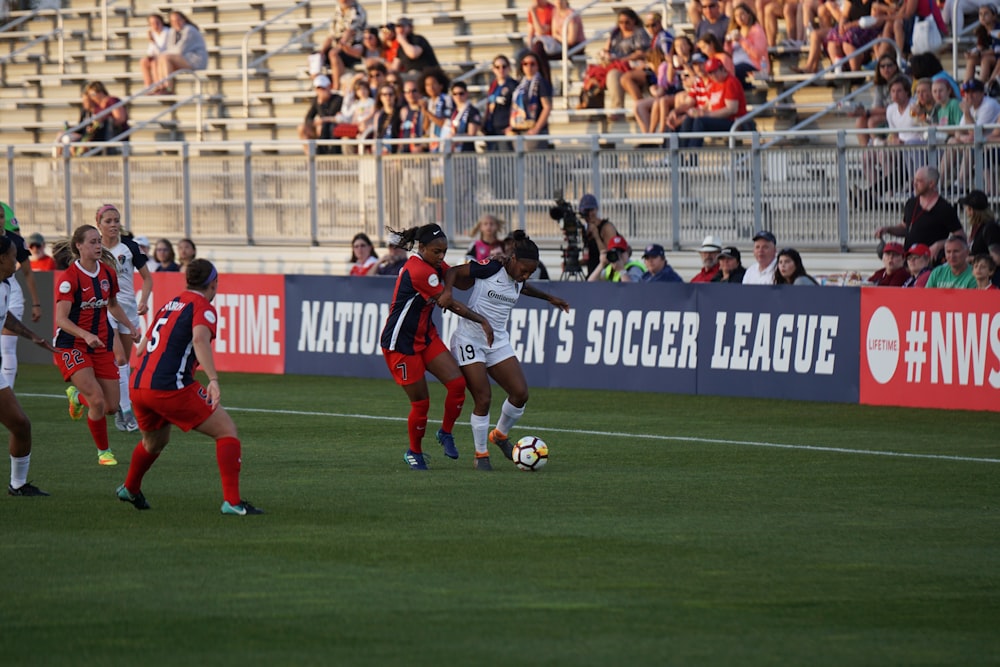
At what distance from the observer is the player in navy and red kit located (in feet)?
46.0

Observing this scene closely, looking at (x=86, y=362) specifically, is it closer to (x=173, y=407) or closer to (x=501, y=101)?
(x=173, y=407)

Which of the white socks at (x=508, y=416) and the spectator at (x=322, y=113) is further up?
the spectator at (x=322, y=113)

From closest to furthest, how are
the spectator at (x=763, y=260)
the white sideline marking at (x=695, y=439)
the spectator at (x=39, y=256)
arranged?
the white sideline marking at (x=695, y=439) → the spectator at (x=763, y=260) → the spectator at (x=39, y=256)

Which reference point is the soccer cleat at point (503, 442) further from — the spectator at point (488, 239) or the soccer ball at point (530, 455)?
the spectator at point (488, 239)

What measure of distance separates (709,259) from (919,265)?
3194mm

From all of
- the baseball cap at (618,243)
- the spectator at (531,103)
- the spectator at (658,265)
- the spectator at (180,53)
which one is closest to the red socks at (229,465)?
the spectator at (658,265)

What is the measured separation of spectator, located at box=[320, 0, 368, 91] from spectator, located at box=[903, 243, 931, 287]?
14.1 meters

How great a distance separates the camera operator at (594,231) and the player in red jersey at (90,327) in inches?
364

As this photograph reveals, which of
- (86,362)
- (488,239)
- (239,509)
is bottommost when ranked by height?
(239,509)

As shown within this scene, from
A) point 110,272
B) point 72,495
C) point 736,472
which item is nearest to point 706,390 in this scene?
point 736,472

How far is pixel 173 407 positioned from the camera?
36.8 ft

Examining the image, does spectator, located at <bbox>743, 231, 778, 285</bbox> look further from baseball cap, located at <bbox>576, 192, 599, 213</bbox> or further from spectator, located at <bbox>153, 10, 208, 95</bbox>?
spectator, located at <bbox>153, 10, 208, 95</bbox>

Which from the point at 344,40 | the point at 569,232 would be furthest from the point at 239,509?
the point at 344,40

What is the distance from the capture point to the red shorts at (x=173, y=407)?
1120 cm
